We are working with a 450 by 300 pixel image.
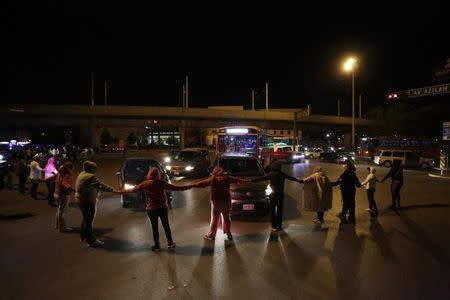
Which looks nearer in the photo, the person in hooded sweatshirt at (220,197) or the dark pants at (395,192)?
the person in hooded sweatshirt at (220,197)

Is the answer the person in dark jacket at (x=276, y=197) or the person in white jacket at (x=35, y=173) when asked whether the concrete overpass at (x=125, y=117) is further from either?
the person in dark jacket at (x=276, y=197)

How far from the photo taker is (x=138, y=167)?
16125 mm

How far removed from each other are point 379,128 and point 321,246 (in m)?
69.2

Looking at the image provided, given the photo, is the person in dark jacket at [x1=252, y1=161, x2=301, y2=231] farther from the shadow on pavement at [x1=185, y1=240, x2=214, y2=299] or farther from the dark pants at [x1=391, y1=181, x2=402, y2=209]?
the dark pants at [x1=391, y1=181, x2=402, y2=209]

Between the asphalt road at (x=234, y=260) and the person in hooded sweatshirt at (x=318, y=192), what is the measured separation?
1.65 feet

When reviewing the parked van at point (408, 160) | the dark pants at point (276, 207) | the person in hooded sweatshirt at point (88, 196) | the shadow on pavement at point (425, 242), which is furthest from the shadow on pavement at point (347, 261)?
the parked van at point (408, 160)

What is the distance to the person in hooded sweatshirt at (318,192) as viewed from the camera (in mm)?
11477

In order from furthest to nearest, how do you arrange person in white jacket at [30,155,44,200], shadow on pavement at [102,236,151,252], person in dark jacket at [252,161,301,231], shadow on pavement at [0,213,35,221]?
person in white jacket at [30,155,44,200], shadow on pavement at [0,213,35,221], person in dark jacket at [252,161,301,231], shadow on pavement at [102,236,151,252]

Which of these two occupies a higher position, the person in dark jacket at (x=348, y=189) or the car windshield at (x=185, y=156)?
the car windshield at (x=185, y=156)

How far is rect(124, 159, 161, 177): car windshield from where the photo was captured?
15.2 m

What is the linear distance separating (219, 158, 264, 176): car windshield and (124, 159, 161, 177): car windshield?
101 inches

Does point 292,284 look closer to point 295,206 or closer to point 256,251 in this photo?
point 256,251

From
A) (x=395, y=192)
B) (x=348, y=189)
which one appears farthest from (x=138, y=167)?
(x=395, y=192)

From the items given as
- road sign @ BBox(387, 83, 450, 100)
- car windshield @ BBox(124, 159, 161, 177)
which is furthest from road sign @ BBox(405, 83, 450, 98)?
car windshield @ BBox(124, 159, 161, 177)
